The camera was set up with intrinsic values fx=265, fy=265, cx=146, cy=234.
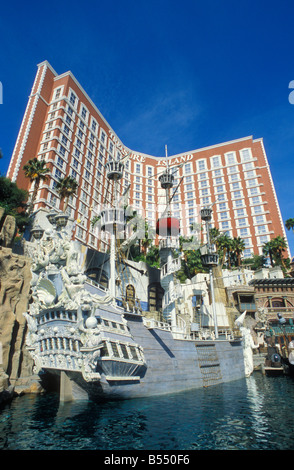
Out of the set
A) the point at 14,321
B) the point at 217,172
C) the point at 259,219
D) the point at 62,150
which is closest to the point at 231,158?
the point at 217,172

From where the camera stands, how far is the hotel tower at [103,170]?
4612 centimetres

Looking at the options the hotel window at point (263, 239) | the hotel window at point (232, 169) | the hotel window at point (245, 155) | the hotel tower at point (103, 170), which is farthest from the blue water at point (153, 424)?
the hotel window at point (245, 155)

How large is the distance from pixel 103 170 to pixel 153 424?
55.6m

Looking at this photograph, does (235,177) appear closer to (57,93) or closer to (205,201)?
(205,201)

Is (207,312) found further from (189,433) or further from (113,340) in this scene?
(189,433)

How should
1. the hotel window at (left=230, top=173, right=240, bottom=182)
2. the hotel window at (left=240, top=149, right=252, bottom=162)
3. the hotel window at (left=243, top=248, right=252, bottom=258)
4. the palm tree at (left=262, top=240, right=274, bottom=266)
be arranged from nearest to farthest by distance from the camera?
the palm tree at (left=262, top=240, right=274, bottom=266) → the hotel window at (left=243, top=248, right=252, bottom=258) → the hotel window at (left=230, top=173, right=240, bottom=182) → the hotel window at (left=240, top=149, right=252, bottom=162)

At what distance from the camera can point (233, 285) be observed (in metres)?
43.6

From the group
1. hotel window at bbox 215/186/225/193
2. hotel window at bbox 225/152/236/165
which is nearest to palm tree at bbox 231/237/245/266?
hotel window at bbox 215/186/225/193

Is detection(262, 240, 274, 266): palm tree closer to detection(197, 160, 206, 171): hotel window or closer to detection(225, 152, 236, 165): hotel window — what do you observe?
detection(225, 152, 236, 165): hotel window

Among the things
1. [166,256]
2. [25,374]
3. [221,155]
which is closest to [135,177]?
[221,155]

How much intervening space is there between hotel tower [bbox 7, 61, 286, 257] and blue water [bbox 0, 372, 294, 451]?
25.3m

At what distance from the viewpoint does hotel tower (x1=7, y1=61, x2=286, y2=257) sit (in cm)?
4612

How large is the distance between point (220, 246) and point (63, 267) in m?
40.9

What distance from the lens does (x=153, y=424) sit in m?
10.3
